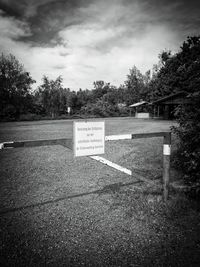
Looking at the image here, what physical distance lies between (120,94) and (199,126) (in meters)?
80.7

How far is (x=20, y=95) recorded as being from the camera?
175 feet

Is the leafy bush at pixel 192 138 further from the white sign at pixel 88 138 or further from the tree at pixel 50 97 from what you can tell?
the tree at pixel 50 97

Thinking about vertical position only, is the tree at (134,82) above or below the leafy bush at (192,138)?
above

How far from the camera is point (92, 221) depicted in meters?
A: 2.98

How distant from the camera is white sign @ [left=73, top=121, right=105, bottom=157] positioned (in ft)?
9.53

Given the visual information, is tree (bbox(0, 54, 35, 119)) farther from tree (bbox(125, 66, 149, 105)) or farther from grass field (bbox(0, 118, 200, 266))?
grass field (bbox(0, 118, 200, 266))

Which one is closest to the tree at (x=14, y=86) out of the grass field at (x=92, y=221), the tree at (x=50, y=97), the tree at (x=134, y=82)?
the tree at (x=50, y=97)

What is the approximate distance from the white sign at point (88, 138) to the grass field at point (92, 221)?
1.06 meters

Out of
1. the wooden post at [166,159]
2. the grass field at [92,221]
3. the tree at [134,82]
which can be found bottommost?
the grass field at [92,221]

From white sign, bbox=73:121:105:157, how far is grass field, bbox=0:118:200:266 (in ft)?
3.49

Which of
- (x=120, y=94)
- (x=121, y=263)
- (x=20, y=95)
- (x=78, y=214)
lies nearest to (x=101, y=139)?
(x=78, y=214)

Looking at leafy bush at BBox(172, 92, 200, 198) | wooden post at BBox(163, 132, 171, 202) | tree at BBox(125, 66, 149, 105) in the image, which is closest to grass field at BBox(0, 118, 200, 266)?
wooden post at BBox(163, 132, 171, 202)

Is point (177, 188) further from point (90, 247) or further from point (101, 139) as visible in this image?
point (90, 247)

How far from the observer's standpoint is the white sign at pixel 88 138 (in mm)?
2906
